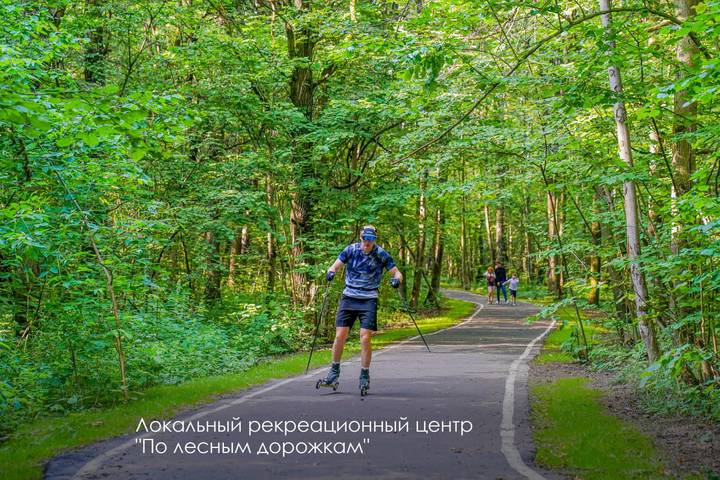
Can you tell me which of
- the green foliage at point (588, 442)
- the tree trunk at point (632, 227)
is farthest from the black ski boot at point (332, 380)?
the tree trunk at point (632, 227)

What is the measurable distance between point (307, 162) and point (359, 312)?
8.80 meters

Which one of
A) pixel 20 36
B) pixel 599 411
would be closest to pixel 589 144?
pixel 599 411

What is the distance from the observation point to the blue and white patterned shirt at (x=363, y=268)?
9406 millimetres

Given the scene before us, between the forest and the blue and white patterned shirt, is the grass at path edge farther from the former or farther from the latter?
the blue and white patterned shirt

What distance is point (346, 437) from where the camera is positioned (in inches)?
262

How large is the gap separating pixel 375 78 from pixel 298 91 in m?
2.39

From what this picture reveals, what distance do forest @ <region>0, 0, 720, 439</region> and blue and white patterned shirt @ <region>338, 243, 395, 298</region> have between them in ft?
7.84

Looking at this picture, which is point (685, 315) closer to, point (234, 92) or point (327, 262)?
point (327, 262)

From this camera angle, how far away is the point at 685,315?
8820mm

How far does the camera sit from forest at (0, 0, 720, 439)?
8031mm

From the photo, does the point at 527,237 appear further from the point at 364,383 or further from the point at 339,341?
the point at 364,383

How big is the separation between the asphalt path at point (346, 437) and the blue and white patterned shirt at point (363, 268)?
4.78 ft

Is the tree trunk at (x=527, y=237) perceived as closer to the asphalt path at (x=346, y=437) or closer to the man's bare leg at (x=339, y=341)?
the asphalt path at (x=346, y=437)

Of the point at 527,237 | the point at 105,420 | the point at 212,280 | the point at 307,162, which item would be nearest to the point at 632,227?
the point at 105,420
